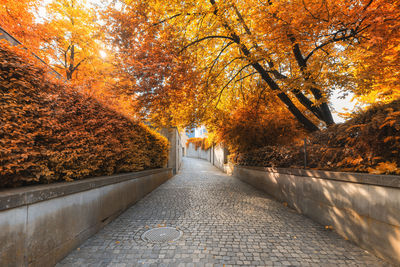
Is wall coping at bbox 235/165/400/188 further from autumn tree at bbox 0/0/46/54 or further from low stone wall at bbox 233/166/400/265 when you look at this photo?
autumn tree at bbox 0/0/46/54

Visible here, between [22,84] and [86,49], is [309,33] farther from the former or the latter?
[86,49]

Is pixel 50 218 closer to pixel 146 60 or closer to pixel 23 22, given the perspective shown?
pixel 146 60

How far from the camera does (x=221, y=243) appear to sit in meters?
3.31

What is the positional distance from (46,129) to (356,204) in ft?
18.0

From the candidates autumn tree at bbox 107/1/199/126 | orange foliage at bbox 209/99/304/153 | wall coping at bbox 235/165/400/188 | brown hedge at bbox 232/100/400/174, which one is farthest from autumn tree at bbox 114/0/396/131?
wall coping at bbox 235/165/400/188

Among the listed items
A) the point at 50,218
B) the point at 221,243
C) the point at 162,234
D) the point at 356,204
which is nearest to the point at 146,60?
the point at 50,218

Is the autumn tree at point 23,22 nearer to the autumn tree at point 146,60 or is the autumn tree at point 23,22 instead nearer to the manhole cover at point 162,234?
the autumn tree at point 146,60

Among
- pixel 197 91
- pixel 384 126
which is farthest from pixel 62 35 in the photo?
pixel 384 126

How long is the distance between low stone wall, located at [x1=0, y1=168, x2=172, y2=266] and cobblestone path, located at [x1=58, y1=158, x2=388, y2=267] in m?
0.26

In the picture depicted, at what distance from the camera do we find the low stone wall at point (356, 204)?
269cm

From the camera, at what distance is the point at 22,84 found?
2641 millimetres

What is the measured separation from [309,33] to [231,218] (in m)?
5.70

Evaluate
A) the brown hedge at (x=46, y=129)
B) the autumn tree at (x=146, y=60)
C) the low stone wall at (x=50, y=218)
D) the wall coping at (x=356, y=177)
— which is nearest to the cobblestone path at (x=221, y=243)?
the low stone wall at (x=50, y=218)

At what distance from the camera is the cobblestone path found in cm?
278
